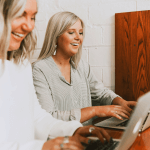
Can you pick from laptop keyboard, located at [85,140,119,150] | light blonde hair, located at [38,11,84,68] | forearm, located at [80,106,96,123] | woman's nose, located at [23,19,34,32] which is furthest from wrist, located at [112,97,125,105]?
woman's nose, located at [23,19,34,32]

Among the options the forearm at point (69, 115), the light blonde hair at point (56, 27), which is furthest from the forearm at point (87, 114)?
the light blonde hair at point (56, 27)

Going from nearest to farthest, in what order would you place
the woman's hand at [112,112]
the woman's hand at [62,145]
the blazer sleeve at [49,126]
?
1. the woman's hand at [62,145]
2. the blazer sleeve at [49,126]
3. the woman's hand at [112,112]

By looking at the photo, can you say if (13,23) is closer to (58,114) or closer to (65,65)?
(58,114)

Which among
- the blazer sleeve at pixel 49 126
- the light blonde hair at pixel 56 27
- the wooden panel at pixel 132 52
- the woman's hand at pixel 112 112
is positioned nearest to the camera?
the blazer sleeve at pixel 49 126

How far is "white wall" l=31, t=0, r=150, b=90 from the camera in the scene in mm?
1624

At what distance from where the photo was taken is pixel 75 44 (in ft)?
4.64

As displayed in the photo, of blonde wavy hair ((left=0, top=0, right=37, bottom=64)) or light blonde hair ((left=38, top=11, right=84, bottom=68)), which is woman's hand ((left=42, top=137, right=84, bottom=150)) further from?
light blonde hair ((left=38, top=11, right=84, bottom=68))

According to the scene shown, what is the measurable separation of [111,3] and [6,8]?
1.09 metres

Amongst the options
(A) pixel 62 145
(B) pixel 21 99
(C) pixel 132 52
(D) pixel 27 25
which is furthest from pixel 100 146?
(C) pixel 132 52

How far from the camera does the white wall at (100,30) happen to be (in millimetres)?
1624

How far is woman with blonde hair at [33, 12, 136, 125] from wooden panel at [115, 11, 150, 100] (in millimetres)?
203

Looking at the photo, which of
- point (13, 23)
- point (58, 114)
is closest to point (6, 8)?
point (13, 23)

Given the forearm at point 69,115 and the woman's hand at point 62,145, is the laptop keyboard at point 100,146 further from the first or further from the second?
the forearm at point 69,115

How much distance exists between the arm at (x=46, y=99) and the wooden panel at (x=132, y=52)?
62 centimetres
